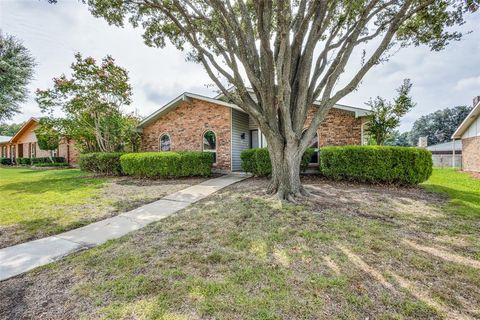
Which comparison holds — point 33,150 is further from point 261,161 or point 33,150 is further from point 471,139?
point 471,139

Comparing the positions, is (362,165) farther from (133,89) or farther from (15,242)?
(133,89)

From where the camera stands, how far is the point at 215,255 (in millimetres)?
3227

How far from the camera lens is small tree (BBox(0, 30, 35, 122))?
6.40 m

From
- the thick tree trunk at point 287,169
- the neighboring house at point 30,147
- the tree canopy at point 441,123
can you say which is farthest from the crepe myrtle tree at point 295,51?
the tree canopy at point 441,123

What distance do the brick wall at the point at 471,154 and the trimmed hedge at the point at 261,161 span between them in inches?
578

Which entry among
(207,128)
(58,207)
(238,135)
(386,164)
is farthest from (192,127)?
(386,164)

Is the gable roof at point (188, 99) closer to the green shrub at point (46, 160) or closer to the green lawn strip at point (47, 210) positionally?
the green lawn strip at point (47, 210)

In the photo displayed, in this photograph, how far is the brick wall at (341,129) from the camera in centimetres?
1132

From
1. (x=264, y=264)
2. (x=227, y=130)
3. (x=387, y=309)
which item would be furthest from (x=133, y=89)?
(x=387, y=309)

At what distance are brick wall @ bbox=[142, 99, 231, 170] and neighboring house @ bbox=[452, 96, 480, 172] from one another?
1737 centimetres

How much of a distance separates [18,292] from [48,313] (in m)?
0.73

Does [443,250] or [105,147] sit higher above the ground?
[105,147]

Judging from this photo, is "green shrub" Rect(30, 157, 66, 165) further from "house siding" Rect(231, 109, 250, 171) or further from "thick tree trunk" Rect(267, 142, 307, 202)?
"thick tree trunk" Rect(267, 142, 307, 202)

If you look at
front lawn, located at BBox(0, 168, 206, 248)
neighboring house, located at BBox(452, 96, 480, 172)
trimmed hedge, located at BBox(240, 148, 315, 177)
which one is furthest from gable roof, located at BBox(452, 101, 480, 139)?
front lawn, located at BBox(0, 168, 206, 248)
